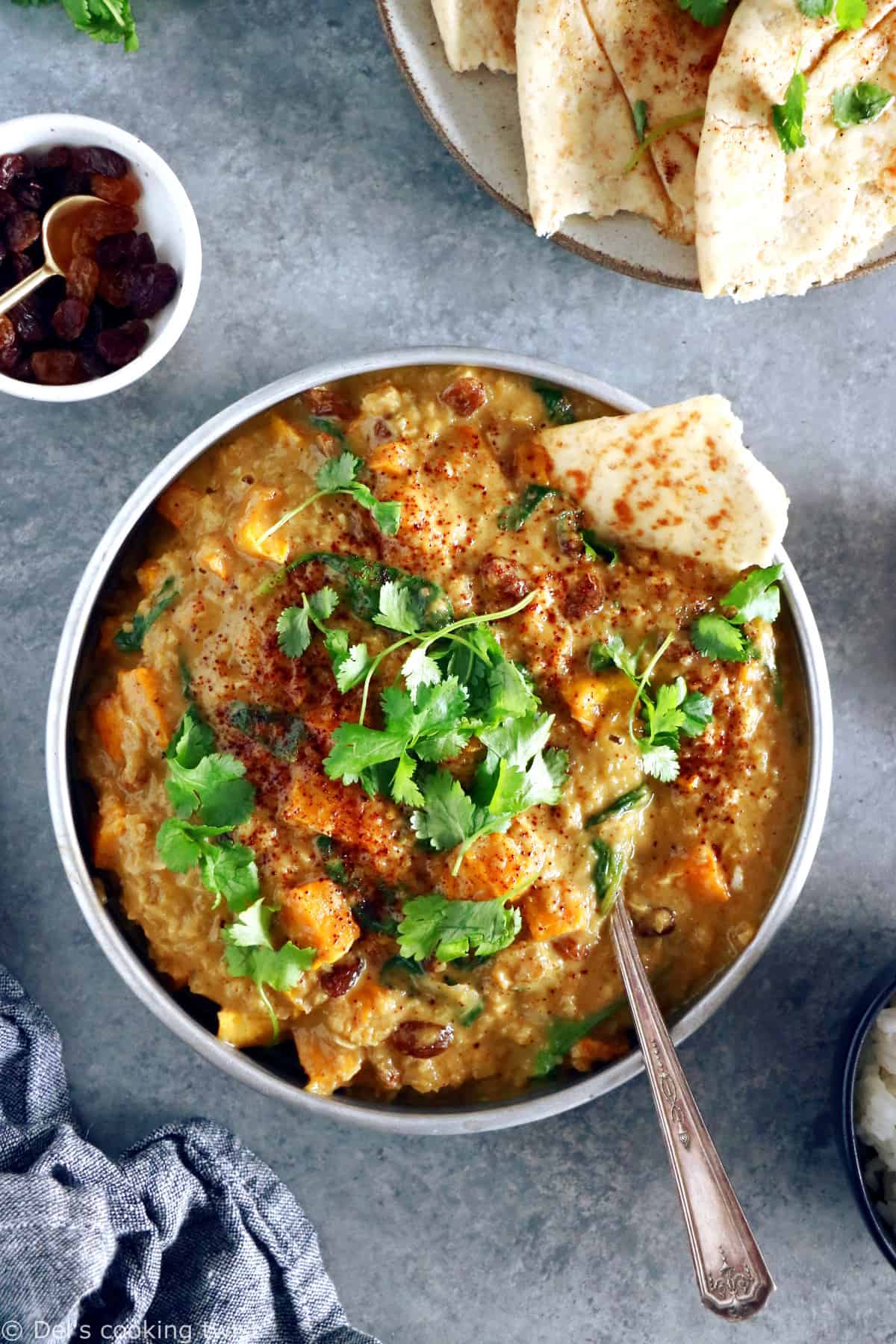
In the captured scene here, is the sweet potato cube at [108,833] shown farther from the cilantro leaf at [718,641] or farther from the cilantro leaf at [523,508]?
the cilantro leaf at [718,641]

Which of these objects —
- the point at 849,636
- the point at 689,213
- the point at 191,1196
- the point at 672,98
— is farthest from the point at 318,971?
the point at 672,98

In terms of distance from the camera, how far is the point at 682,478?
3.09 m

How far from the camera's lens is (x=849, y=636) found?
3.73 metres

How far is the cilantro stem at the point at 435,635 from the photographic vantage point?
114 inches

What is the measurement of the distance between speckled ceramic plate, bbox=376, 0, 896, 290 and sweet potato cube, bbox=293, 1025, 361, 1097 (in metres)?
2.18

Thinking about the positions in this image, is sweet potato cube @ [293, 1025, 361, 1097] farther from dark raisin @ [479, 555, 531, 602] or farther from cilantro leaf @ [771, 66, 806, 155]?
cilantro leaf @ [771, 66, 806, 155]

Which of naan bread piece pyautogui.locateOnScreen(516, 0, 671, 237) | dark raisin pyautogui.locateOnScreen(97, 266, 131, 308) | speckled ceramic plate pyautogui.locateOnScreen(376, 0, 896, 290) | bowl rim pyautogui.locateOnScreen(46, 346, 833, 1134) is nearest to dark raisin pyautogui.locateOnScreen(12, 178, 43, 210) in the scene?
dark raisin pyautogui.locateOnScreen(97, 266, 131, 308)

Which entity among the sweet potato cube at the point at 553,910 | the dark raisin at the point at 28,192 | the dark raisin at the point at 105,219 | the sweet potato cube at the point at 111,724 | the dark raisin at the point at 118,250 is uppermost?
the dark raisin at the point at 28,192

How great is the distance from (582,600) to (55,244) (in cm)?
177

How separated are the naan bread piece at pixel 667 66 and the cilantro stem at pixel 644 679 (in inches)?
43.9

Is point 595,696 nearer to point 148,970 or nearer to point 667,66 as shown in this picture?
point 148,970

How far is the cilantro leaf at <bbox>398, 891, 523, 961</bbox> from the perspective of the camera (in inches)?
115

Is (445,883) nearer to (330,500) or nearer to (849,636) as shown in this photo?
(330,500)

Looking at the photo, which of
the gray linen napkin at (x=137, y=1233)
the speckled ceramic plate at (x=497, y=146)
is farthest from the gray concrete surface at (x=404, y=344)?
the speckled ceramic plate at (x=497, y=146)
